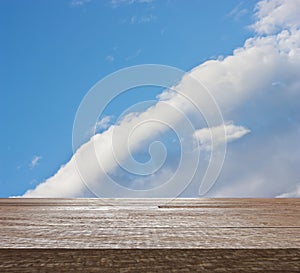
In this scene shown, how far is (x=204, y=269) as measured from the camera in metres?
0.27

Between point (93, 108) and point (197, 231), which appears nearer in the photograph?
point (197, 231)

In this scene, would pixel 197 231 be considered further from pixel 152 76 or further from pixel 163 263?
pixel 152 76

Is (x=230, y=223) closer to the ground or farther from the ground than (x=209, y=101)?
closer to the ground

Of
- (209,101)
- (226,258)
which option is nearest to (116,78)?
(209,101)

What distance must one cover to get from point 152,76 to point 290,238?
1.77ft

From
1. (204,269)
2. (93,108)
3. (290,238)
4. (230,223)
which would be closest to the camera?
(204,269)

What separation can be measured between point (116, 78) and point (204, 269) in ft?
2.09

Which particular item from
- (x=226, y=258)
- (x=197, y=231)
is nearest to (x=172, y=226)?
(x=197, y=231)

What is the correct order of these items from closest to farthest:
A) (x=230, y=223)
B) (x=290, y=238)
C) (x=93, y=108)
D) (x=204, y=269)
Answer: (x=204, y=269) → (x=290, y=238) → (x=230, y=223) → (x=93, y=108)

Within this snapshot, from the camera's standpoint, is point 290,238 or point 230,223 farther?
point 230,223

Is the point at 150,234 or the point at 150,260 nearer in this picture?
the point at 150,260

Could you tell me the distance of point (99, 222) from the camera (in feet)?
1.76

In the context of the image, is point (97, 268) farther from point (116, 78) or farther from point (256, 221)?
point (116, 78)

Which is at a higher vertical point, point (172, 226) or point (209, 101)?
point (209, 101)
